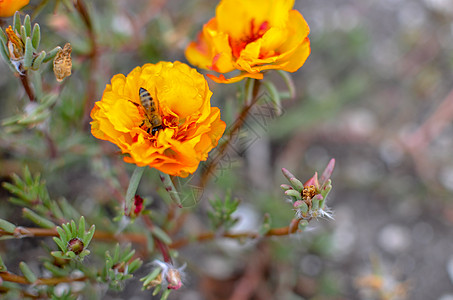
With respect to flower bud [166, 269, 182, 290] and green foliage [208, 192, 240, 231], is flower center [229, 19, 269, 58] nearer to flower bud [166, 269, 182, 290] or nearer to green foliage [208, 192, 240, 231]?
green foliage [208, 192, 240, 231]

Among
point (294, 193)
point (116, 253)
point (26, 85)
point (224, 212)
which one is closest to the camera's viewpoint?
point (294, 193)

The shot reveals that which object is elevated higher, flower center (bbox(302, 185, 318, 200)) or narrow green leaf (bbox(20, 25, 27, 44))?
narrow green leaf (bbox(20, 25, 27, 44))

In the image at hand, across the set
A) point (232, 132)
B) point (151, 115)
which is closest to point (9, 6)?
point (151, 115)

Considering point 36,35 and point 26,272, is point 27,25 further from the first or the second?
point 26,272

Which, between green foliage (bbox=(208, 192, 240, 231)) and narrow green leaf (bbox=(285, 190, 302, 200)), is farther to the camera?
green foliage (bbox=(208, 192, 240, 231))

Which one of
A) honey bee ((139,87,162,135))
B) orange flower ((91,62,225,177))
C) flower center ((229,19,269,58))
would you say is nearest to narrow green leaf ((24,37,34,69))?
orange flower ((91,62,225,177))
